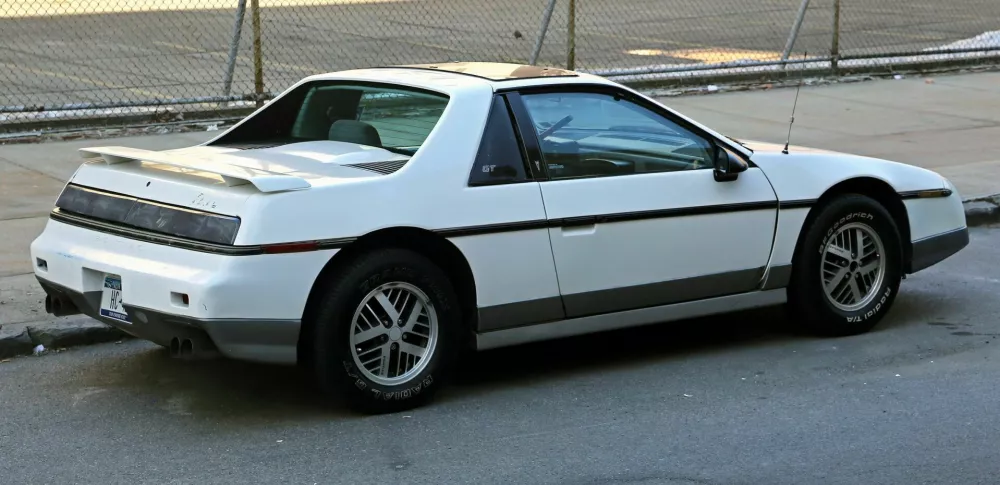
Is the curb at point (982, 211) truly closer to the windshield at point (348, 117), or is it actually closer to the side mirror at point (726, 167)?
the side mirror at point (726, 167)

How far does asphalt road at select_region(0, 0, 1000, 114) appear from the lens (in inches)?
605

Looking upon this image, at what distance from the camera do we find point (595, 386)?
6.00 m

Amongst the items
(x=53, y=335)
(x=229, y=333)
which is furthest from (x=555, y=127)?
(x=53, y=335)

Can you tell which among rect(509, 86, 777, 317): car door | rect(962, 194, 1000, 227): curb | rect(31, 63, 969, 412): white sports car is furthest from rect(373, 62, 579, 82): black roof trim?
rect(962, 194, 1000, 227): curb

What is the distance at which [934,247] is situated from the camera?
23.1ft

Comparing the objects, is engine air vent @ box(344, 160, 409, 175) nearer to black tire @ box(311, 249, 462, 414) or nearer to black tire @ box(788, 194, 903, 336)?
black tire @ box(311, 249, 462, 414)

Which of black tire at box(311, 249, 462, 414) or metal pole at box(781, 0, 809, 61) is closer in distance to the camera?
black tire at box(311, 249, 462, 414)

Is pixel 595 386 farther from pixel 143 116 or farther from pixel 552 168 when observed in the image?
pixel 143 116

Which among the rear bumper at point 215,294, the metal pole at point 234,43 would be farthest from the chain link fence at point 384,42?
the rear bumper at point 215,294

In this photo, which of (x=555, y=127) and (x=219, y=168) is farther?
(x=555, y=127)

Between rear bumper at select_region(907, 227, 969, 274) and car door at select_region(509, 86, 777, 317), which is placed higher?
car door at select_region(509, 86, 777, 317)

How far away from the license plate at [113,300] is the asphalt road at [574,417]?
443mm

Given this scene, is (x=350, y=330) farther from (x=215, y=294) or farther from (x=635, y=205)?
(x=635, y=205)

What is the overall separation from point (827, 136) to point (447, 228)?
7.61m
